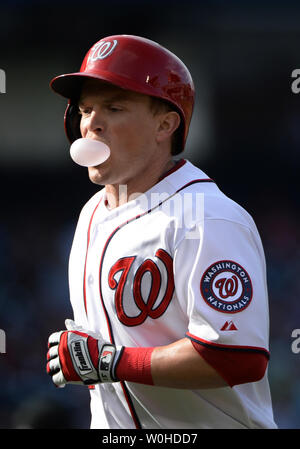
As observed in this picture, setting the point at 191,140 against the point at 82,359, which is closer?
the point at 82,359

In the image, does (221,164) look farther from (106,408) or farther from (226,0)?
(106,408)

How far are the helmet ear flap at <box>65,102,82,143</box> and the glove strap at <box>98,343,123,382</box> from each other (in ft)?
2.75

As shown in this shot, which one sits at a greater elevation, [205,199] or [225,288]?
[205,199]

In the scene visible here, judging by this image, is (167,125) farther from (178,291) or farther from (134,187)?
Result: (178,291)

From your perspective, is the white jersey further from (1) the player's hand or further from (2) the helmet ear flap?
(2) the helmet ear flap

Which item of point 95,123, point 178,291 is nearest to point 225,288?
point 178,291

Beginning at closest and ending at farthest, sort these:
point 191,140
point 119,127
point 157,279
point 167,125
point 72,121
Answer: point 157,279 < point 119,127 < point 167,125 < point 72,121 < point 191,140

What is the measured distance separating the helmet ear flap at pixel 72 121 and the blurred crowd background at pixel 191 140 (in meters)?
2.94

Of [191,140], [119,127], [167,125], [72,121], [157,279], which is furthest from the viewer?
[191,140]

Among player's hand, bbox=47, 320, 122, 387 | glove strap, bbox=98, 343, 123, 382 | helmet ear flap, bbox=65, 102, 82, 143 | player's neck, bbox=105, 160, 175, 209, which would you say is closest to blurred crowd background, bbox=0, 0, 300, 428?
helmet ear flap, bbox=65, 102, 82, 143

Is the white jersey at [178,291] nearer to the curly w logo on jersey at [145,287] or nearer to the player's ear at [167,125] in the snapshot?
the curly w logo on jersey at [145,287]

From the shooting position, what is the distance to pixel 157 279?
1862mm

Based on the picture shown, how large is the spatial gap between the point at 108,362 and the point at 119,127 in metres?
0.72

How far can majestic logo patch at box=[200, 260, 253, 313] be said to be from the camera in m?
1.76
